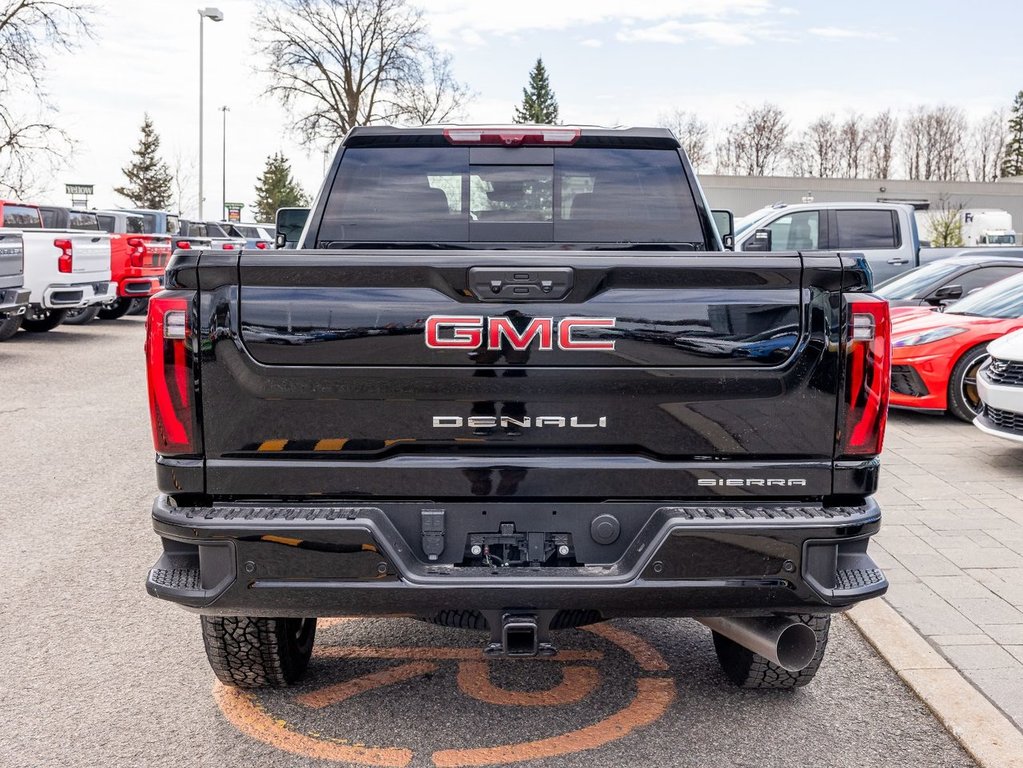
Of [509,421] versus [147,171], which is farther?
[147,171]

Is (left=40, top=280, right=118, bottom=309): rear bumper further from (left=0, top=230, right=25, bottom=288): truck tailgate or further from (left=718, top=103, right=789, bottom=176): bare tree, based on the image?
(left=718, top=103, right=789, bottom=176): bare tree

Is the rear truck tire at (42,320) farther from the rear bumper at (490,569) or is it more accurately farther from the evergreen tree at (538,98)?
the evergreen tree at (538,98)

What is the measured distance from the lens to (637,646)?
4.46 m

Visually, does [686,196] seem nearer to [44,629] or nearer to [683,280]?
[683,280]

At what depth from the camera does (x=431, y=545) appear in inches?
123

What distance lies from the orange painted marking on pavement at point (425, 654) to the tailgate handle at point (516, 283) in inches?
71.9

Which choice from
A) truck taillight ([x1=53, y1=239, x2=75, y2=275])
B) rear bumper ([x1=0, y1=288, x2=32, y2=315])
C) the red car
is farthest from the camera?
truck taillight ([x1=53, y1=239, x2=75, y2=275])

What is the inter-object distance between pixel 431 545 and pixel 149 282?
59.7 feet

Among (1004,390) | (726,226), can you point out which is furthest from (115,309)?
(1004,390)

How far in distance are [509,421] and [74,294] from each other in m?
15.2

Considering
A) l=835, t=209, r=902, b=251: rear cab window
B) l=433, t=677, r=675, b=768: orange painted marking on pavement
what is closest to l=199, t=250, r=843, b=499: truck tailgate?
l=433, t=677, r=675, b=768: orange painted marking on pavement

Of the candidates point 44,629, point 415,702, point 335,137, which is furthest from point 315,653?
point 335,137

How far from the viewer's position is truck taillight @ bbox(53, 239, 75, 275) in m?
16.0

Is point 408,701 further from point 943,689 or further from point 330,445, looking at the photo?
point 943,689
